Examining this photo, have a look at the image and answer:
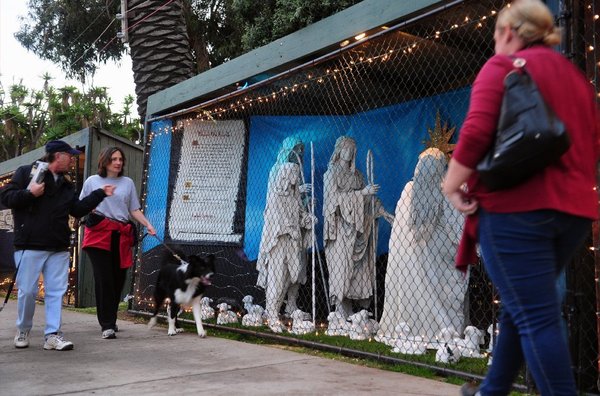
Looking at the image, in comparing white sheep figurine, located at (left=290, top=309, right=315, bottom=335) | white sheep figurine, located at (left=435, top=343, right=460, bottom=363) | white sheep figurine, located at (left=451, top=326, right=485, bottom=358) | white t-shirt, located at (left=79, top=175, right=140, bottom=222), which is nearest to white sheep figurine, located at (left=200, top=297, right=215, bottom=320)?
white sheep figurine, located at (left=290, top=309, right=315, bottom=335)

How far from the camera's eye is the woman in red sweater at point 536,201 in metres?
2.31

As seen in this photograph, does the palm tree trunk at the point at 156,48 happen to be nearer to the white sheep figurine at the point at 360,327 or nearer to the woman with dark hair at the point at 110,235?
the woman with dark hair at the point at 110,235

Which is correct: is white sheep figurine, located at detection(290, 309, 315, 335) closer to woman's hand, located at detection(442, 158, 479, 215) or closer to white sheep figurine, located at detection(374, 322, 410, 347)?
white sheep figurine, located at detection(374, 322, 410, 347)

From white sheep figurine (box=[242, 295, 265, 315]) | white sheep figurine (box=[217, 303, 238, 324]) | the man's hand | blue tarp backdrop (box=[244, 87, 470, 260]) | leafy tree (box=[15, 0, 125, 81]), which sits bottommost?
white sheep figurine (box=[217, 303, 238, 324])

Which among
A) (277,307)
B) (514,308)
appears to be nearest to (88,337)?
(277,307)

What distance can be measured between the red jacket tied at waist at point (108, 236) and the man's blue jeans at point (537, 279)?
188 inches

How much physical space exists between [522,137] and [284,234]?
542 centimetres

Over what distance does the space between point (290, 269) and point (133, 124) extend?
28687 millimetres

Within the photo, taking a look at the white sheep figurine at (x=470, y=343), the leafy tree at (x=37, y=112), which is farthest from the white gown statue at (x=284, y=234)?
the leafy tree at (x=37, y=112)

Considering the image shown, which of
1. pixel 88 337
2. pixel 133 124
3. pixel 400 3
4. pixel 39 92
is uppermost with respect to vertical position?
pixel 39 92

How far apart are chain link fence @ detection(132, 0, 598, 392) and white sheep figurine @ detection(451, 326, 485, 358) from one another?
13 mm

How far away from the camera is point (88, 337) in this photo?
21.4ft

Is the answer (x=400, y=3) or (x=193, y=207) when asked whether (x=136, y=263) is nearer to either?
(x=193, y=207)

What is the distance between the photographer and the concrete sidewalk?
410 centimetres
